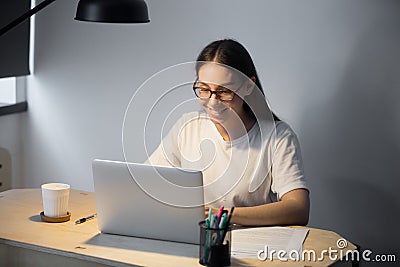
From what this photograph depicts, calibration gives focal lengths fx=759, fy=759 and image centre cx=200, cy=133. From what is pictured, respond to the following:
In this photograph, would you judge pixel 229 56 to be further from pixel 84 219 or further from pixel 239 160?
pixel 84 219

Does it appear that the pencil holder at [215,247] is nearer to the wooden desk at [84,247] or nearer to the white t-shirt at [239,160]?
the wooden desk at [84,247]

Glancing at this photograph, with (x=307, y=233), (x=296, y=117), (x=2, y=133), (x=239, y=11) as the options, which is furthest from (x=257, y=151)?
(x=2, y=133)

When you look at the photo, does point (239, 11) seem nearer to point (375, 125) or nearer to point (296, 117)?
point (296, 117)

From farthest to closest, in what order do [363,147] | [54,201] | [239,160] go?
[363,147], [239,160], [54,201]

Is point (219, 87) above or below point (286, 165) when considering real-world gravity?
above

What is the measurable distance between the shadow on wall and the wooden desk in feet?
2.73

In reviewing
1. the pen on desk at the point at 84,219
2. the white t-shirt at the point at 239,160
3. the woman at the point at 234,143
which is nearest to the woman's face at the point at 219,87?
the woman at the point at 234,143

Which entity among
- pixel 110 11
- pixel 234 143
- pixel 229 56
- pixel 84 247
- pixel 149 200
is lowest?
pixel 84 247

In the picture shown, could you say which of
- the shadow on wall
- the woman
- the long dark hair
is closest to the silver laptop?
the woman

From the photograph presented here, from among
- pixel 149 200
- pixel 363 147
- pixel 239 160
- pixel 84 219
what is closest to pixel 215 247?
pixel 149 200

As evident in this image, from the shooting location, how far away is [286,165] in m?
2.44

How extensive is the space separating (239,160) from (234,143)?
0.06 meters

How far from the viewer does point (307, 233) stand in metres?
2.20

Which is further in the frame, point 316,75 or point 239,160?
point 316,75
